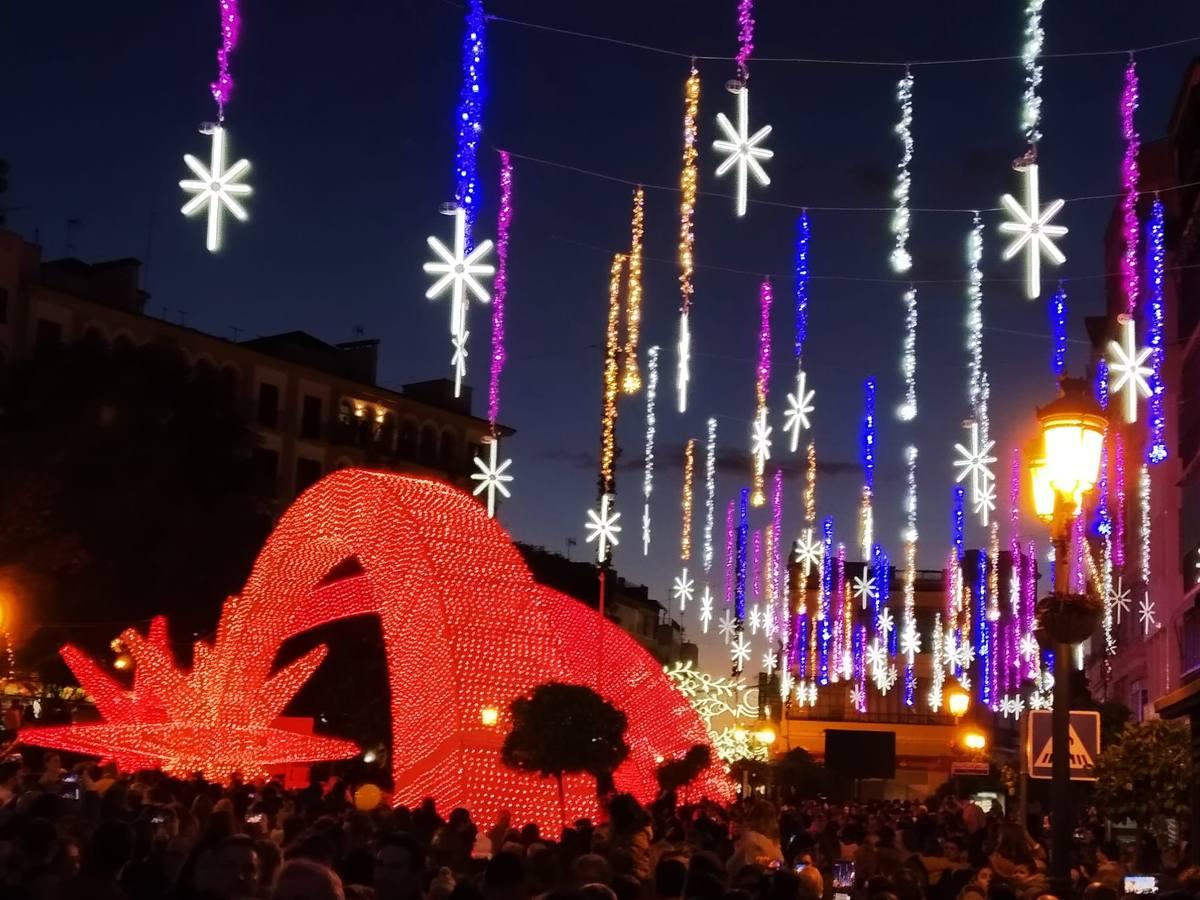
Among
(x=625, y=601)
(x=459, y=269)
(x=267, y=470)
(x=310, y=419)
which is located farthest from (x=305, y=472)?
(x=459, y=269)

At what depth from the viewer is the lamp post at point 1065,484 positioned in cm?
1033

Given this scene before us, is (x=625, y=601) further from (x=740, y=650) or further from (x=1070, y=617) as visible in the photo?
(x=1070, y=617)

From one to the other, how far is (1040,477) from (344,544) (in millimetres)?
14726

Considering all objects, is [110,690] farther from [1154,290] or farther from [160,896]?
[160,896]

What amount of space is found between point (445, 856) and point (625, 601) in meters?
89.8

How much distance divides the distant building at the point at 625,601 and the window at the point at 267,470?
16929 mm

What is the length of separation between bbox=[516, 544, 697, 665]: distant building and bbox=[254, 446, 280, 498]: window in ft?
55.5

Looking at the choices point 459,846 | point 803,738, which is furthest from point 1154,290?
point 803,738

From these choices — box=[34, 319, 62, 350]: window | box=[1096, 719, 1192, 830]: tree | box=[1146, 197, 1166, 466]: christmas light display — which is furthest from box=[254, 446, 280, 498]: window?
box=[1096, 719, 1192, 830]: tree

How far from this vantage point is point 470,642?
70.3ft

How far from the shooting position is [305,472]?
64125 mm

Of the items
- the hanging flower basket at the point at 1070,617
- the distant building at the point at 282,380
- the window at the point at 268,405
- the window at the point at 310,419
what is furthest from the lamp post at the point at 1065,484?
the window at the point at 310,419

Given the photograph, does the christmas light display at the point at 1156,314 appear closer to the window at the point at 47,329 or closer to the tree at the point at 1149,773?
the tree at the point at 1149,773

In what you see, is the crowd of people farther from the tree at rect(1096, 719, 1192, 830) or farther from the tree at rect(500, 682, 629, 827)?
the tree at rect(500, 682, 629, 827)
